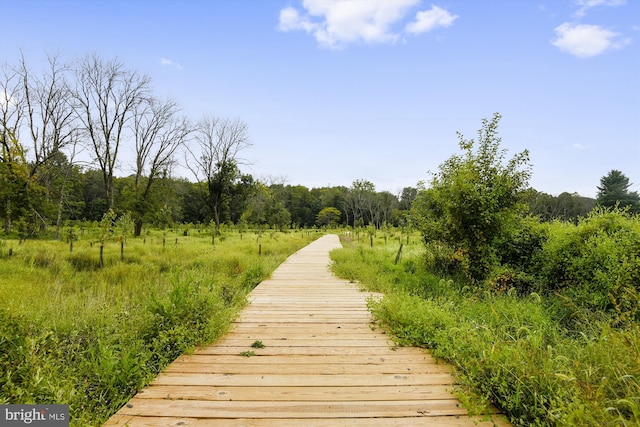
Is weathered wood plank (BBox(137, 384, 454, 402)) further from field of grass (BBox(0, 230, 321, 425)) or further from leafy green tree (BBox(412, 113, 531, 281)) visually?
leafy green tree (BBox(412, 113, 531, 281))

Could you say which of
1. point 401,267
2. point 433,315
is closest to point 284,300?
point 433,315

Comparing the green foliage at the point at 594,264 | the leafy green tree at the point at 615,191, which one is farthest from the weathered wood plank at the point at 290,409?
the leafy green tree at the point at 615,191

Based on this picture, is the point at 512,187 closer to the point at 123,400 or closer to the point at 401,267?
the point at 401,267

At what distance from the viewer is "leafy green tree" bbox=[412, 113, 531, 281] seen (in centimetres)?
684

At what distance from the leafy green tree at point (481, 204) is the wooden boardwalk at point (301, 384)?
4442mm

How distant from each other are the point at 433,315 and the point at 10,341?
4660 millimetres

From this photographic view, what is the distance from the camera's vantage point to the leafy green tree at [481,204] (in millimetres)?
6840

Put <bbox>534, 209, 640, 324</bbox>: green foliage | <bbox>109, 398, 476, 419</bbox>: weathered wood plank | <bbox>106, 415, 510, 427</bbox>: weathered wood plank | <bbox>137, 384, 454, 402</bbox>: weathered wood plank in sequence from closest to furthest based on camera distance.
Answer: <bbox>106, 415, 510, 427</bbox>: weathered wood plank
<bbox>109, 398, 476, 419</bbox>: weathered wood plank
<bbox>137, 384, 454, 402</bbox>: weathered wood plank
<bbox>534, 209, 640, 324</bbox>: green foliage

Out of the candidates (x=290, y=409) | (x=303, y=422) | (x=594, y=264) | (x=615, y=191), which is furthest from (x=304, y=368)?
(x=615, y=191)

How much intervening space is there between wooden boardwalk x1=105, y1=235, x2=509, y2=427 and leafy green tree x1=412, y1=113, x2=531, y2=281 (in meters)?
4.44

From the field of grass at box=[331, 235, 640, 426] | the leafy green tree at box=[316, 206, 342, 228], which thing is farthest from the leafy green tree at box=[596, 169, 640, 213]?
the field of grass at box=[331, 235, 640, 426]

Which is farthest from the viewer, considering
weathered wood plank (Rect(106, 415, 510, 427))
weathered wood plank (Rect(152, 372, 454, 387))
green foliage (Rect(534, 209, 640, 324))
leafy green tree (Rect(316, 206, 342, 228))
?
leafy green tree (Rect(316, 206, 342, 228))

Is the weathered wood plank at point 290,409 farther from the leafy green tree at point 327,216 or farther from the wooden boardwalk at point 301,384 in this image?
the leafy green tree at point 327,216

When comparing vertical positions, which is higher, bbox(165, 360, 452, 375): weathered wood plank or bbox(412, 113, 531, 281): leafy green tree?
bbox(412, 113, 531, 281): leafy green tree
